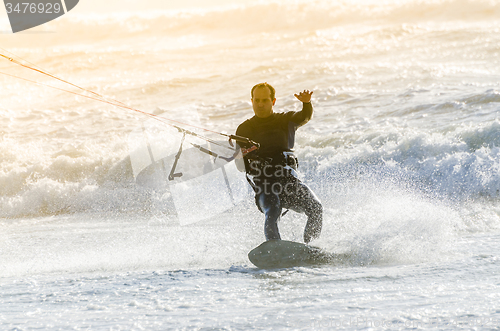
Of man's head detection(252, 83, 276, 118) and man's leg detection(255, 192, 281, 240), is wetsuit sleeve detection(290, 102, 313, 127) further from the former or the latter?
man's leg detection(255, 192, 281, 240)

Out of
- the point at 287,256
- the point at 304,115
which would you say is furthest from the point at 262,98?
the point at 287,256

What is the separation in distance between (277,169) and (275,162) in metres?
0.07

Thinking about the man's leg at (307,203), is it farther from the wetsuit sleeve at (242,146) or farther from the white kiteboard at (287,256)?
the wetsuit sleeve at (242,146)

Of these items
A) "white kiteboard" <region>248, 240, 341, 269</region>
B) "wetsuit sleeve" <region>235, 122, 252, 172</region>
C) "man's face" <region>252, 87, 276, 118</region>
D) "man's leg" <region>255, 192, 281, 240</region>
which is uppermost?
"man's face" <region>252, 87, 276, 118</region>

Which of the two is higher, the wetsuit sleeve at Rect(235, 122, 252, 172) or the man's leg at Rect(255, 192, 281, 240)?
the wetsuit sleeve at Rect(235, 122, 252, 172)

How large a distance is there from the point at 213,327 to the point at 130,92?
816 inches

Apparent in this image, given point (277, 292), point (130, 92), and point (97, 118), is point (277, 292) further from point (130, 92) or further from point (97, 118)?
point (130, 92)

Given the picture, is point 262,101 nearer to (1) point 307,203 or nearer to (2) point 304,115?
(2) point 304,115

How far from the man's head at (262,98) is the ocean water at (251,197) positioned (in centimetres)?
152

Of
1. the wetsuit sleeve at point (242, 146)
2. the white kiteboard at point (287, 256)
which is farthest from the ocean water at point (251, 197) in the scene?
the wetsuit sleeve at point (242, 146)

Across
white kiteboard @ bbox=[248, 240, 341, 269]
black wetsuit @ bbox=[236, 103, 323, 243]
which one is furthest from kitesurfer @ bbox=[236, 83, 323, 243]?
white kiteboard @ bbox=[248, 240, 341, 269]

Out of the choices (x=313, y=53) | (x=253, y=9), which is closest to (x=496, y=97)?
(x=313, y=53)

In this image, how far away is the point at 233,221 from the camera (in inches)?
299

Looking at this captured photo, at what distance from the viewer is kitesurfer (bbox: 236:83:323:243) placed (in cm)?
481
